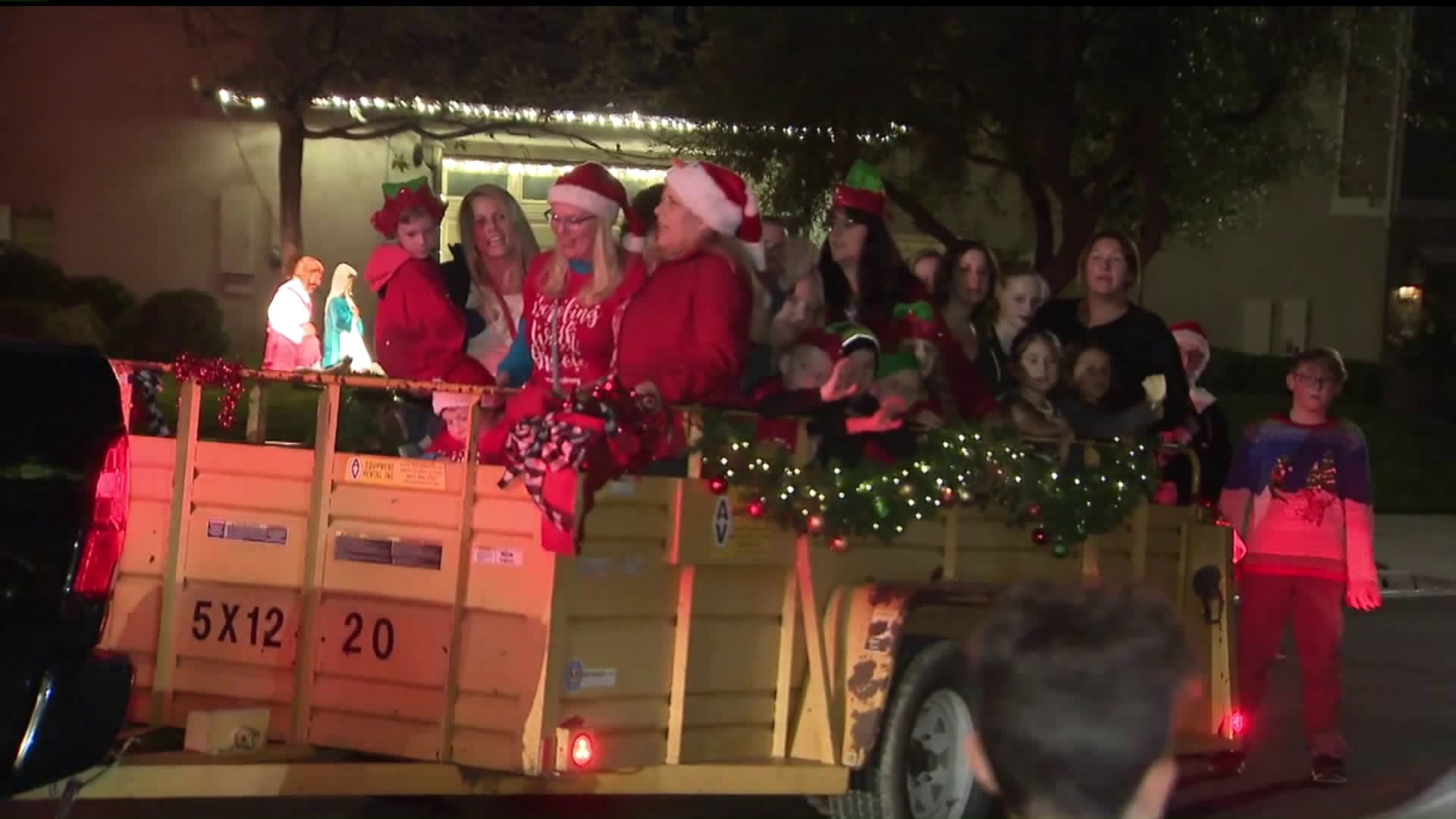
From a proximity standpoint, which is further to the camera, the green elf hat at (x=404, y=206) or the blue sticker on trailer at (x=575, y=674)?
the green elf hat at (x=404, y=206)

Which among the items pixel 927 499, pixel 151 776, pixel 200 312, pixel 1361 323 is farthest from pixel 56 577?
pixel 1361 323

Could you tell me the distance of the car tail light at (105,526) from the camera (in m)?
5.09

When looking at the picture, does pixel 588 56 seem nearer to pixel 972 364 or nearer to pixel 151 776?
pixel 972 364

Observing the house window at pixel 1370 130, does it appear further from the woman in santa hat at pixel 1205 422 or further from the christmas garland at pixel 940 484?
the christmas garland at pixel 940 484

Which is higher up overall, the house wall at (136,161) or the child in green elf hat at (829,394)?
the house wall at (136,161)

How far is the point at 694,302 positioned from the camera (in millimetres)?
6488

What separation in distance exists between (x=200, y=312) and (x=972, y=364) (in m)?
16.6

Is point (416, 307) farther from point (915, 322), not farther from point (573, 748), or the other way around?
point (573, 748)

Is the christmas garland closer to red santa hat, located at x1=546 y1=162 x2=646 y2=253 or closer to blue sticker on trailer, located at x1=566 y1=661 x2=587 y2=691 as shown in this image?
blue sticker on trailer, located at x1=566 y1=661 x2=587 y2=691

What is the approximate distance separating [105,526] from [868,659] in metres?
2.53

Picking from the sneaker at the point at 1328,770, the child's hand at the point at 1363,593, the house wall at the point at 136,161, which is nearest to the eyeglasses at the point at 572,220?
the child's hand at the point at 1363,593

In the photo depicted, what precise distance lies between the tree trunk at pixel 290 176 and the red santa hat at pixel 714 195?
17.5m

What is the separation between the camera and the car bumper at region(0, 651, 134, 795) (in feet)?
16.2

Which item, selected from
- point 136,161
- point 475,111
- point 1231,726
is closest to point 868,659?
point 1231,726
